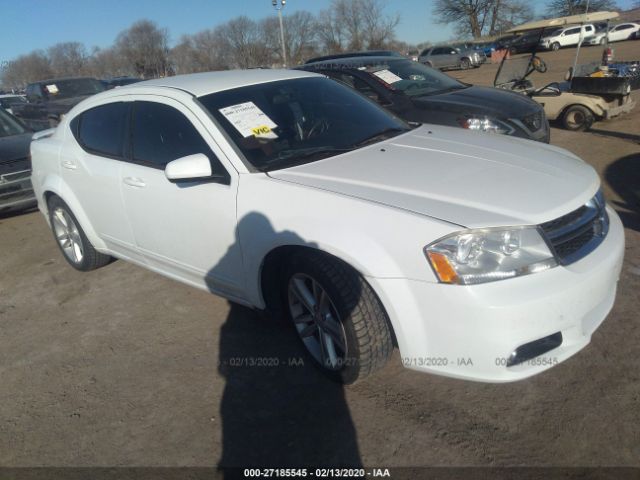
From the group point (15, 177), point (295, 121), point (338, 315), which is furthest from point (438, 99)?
point (15, 177)

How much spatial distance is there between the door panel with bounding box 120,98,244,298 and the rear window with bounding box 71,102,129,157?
0.62 feet

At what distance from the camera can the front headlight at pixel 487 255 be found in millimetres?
2170

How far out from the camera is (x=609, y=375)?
8.73ft

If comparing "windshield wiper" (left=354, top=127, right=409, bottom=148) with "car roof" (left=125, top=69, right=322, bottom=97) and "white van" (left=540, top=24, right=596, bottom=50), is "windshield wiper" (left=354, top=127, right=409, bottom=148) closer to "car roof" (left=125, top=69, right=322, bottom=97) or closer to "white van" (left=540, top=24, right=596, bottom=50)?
"car roof" (left=125, top=69, right=322, bottom=97)

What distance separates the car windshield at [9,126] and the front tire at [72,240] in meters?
3.74

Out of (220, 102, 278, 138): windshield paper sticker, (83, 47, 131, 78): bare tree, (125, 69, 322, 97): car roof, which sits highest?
(125, 69, 322, 97): car roof

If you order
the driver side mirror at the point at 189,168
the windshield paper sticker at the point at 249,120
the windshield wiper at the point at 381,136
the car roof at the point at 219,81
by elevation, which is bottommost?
the windshield wiper at the point at 381,136

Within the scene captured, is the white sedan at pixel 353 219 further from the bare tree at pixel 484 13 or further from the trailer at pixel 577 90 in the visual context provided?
the bare tree at pixel 484 13

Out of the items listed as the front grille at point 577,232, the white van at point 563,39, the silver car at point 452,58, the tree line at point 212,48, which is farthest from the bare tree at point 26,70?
the front grille at point 577,232

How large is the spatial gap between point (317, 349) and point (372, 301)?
2.11 ft

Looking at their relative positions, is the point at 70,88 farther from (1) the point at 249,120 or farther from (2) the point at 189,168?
(2) the point at 189,168

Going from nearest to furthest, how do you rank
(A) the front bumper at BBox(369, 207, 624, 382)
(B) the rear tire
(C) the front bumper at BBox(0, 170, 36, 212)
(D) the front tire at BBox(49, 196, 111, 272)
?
(A) the front bumper at BBox(369, 207, 624, 382) → (D) the front tire at BBox(49, 196, 111, 272) → (C) the front bumper at BBox(0, 170, 36, 212) → (B) the rear tire

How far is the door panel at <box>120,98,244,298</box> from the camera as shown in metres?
2.95

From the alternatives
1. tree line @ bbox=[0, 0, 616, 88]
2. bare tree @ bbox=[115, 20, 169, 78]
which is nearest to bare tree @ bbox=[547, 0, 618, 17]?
tree line @ bbox=[0, 0, 616, 88]
